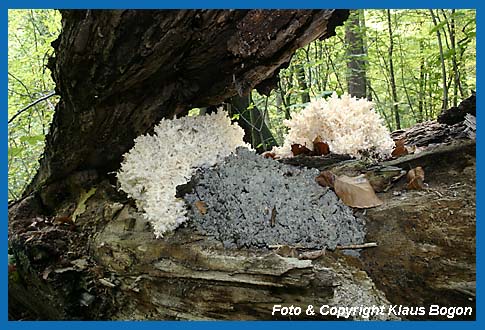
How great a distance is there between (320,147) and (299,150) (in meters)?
0.15

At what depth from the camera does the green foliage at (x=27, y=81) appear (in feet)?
16.4

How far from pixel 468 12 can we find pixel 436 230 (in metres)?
2.89

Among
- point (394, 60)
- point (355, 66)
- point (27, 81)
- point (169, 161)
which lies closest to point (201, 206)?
point (169, 161)

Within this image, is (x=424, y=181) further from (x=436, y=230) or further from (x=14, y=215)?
(x=14, y=215)

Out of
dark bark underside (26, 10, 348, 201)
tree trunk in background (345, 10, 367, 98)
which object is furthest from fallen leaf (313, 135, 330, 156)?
tree trunk in background (345, 10, 367, 98)

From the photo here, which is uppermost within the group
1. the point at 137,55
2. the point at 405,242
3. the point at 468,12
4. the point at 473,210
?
the point at 468,12

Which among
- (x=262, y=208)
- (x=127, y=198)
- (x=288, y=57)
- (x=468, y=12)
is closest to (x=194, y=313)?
(x=262, y=208)

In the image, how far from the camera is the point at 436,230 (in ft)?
6.35

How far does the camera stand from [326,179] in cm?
226

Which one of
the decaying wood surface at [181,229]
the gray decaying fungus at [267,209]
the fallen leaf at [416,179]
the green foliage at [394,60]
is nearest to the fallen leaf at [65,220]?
the decaying wood surface at [181,229]

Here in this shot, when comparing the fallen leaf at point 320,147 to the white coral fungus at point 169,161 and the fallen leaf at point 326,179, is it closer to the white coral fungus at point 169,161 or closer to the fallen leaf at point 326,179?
the fallen leaf at point 326,179

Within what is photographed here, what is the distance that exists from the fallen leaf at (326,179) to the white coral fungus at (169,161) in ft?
1.91

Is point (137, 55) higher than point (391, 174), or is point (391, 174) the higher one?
point (137, 55)

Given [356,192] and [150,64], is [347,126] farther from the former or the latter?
[150,64]
